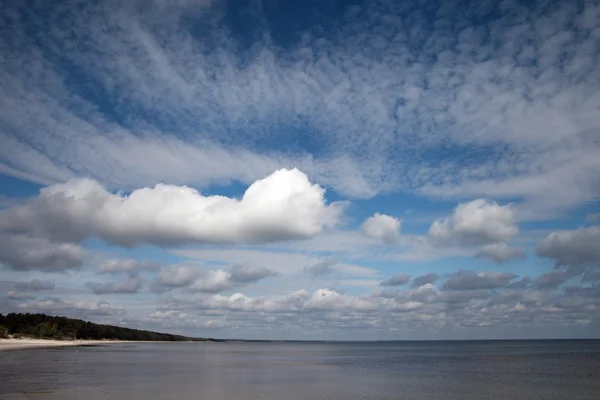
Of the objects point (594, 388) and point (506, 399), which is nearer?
point (506, 399)

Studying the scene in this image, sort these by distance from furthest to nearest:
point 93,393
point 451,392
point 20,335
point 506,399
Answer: point 20,335
point 451,392
point 506,399
point 93,393

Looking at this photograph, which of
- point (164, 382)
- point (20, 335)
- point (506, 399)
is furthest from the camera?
point (20, 335)

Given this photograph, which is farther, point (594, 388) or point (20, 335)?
point (20, 335)

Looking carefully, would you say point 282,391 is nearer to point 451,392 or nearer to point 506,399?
point 451,392

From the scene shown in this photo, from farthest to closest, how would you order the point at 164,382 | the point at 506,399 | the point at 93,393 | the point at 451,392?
1. the point at 164,382
2. the point at 451,392
3. the point at 506,399
4. the point at 93,393

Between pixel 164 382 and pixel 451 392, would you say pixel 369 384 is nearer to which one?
pixel 451 392

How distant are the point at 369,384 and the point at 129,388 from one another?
89.5 feet

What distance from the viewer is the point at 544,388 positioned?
5534cm

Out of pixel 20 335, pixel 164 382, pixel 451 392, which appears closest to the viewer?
pixel 451 392

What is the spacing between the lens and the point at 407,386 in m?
55.1

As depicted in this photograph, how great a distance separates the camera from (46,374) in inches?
2190

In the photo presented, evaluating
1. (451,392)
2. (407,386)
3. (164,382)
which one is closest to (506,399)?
(451,392)

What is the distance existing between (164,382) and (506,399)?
36.3m

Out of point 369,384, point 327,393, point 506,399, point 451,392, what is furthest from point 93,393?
point 506,399
